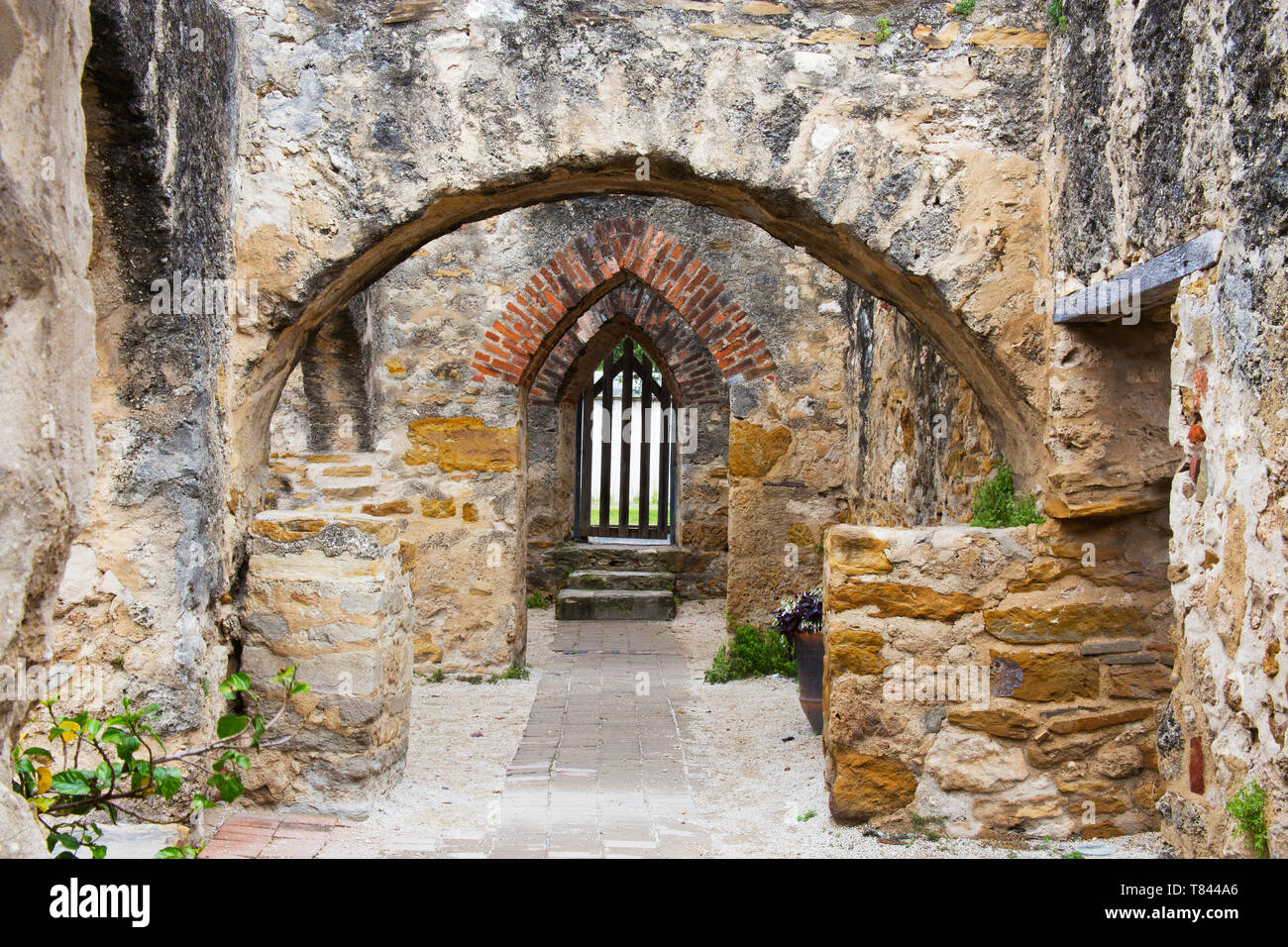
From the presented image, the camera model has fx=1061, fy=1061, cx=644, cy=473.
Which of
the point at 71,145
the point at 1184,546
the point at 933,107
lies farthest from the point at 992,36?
the point at 71,145

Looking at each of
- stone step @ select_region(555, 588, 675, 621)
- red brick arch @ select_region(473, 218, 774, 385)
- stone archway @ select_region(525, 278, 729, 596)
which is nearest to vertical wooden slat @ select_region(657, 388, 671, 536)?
stone archway @ select_region(525, 278, 729, 596)

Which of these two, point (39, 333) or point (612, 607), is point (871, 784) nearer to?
point (39, 333)

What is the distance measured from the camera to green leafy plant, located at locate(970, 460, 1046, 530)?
12.3 ft

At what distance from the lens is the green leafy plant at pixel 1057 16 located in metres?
3.64

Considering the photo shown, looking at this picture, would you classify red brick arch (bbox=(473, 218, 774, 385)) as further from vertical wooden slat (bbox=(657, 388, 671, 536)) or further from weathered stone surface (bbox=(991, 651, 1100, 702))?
vertical wooden slat (bbox=(657, 388, 671, 536))

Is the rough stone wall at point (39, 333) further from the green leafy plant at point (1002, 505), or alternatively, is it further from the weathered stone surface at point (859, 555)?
the green leafy plant at point (1002, 505)

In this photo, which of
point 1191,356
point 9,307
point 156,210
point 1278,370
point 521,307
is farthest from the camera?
point 521,307

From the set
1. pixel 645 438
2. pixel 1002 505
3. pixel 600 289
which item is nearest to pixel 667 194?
pixel 1002 505

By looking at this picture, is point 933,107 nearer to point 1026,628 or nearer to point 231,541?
point 1026,628

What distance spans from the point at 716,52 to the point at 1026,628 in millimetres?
2271

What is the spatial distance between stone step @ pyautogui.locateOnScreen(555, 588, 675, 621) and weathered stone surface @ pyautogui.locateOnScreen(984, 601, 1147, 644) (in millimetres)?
5991

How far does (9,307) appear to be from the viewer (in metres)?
1.51

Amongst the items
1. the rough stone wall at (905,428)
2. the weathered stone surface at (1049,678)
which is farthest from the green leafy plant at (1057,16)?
the weathered stone surface at (1049,678)

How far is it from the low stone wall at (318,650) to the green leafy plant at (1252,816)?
2.64m
